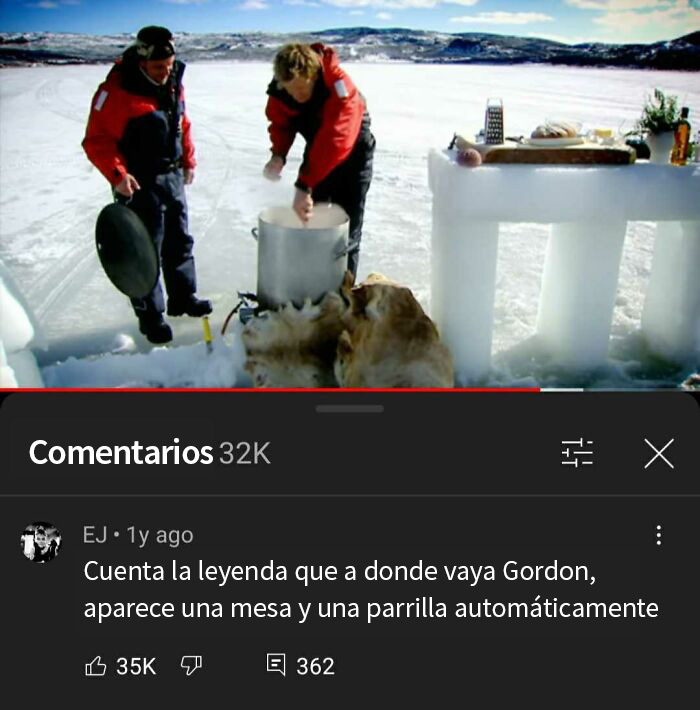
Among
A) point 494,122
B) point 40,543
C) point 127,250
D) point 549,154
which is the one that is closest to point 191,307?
point 127,250

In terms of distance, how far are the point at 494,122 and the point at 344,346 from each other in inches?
34.3

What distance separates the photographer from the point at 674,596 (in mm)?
831

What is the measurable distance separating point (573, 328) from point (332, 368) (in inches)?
35.0

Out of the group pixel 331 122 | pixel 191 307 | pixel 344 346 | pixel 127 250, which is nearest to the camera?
pixel 344 346

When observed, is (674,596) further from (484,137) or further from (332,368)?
(484,137)

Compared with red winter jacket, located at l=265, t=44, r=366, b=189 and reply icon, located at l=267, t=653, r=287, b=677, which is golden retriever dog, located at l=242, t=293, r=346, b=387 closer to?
red winter jacket, located at l=265, t=44, r=366, b=189

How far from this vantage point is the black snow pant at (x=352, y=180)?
77.2 inches

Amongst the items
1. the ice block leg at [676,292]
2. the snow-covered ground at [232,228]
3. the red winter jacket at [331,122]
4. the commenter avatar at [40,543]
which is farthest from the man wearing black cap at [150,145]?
the ice block leg at [676,292]

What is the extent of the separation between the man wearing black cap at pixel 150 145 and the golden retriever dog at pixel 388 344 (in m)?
0.76

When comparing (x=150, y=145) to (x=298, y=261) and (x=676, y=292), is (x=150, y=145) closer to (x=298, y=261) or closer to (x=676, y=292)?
(x=298, y=261)

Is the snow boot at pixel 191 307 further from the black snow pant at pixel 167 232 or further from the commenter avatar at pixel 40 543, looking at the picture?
the commenter avatar at pixel 40 543

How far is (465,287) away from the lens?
6.09 ft

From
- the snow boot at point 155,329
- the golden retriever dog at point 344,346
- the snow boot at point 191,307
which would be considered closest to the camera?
the golden retriever dog at point 344,346

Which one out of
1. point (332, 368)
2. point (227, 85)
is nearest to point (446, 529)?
point (332, 368)
